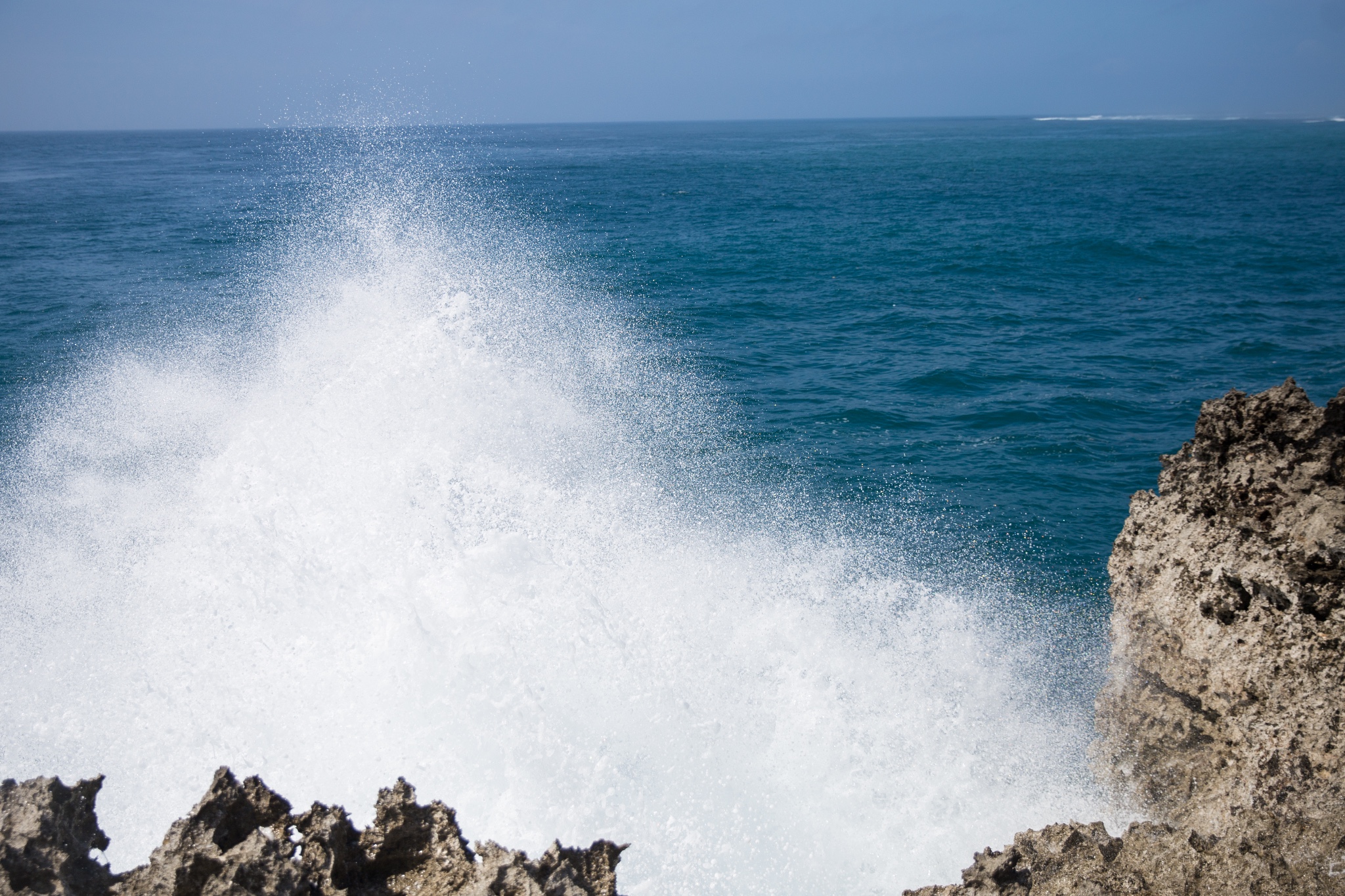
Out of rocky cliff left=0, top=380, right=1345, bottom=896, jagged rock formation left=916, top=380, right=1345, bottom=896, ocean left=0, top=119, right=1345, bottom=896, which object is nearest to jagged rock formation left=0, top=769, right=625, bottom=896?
rocky cliff left=0, top=380, right=1345, bottom=896

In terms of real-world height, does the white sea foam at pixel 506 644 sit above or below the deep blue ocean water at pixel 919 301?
below

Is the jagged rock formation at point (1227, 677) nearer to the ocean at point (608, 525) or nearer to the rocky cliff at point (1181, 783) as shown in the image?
the rocky cliff at point (1181, 783)

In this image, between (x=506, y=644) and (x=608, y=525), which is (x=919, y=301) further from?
(x=506, y=644)

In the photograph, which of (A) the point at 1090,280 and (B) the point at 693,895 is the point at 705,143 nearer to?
(A) the point at 1090,280

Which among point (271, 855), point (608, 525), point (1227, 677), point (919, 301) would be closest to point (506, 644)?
point (608, 525)

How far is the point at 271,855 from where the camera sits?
182 inches

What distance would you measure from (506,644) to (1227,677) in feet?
25.2

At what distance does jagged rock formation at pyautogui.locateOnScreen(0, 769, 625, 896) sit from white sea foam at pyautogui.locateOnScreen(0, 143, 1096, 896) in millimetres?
3151

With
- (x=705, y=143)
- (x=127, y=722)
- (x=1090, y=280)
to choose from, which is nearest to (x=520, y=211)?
(x=1090, y=280)

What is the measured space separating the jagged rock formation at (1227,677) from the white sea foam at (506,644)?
164 cm

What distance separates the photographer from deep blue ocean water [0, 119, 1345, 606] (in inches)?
695

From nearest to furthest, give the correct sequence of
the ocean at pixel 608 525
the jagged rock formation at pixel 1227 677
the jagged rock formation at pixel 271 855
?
the jagged rock formation at pixel 271 855, the jagged rock formation at pixel 1227 677, the ocean at pixel 608 525

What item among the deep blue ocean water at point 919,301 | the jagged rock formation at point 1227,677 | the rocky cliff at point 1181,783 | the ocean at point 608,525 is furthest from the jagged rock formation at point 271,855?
the deep blue ocean water at point 919,301

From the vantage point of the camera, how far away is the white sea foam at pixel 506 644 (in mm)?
8492
